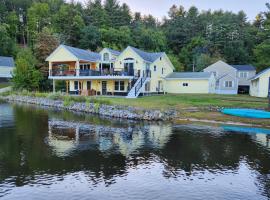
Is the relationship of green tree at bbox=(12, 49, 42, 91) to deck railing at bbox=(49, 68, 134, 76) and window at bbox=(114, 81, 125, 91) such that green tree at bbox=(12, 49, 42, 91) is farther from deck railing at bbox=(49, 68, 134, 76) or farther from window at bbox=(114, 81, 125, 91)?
window at bbox=(114, 81, 125, 91)

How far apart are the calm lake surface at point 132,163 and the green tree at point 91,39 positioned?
51345 mm

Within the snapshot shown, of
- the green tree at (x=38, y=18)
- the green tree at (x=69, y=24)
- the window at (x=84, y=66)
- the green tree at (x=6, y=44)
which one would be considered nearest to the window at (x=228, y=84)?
the window at (x=84, y=66)

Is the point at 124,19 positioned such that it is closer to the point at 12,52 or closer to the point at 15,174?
the point at 12,52

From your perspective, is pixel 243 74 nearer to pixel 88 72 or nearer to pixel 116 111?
pixel 88 72

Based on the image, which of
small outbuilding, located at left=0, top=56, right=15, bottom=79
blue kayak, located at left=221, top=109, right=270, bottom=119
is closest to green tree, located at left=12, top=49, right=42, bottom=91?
small outbuilding, located at left=0, top=56, right=15, bottom=79

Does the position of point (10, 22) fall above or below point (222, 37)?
above

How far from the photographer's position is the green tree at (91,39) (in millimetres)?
71438

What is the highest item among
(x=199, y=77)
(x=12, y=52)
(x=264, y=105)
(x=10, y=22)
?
(x=10, y=22)

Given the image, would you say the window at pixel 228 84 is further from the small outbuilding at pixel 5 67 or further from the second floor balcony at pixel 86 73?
the small outbuilding at pixel 5 67

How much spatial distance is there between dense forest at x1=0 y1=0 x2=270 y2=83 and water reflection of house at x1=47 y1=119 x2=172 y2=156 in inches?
1773

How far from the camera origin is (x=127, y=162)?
45.6ft

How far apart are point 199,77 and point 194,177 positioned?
37476 mm

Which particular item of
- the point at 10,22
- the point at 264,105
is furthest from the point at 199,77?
the point at 10,22

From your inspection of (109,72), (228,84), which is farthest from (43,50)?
(228,84)
